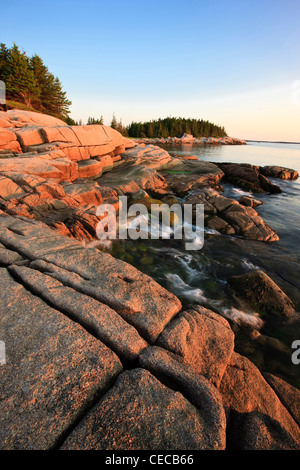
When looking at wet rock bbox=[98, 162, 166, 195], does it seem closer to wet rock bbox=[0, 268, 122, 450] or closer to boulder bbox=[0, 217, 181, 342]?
boulder bbox=[0, 217, 181, 342]

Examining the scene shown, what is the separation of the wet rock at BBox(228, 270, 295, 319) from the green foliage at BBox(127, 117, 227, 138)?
98.2m

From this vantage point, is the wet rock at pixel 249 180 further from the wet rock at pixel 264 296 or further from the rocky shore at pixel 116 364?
the rocky shore at pixel 116 364

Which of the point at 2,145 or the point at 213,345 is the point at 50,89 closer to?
the point at 2,145

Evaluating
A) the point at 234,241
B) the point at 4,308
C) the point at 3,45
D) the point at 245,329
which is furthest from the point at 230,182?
the point at 3,45

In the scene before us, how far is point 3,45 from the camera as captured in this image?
40.5m

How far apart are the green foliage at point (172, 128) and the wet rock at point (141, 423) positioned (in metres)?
102

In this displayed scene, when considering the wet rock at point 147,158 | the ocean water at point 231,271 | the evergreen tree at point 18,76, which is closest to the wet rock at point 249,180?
the wet rock at point 147,158

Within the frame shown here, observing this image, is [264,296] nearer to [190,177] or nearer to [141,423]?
[141,423]

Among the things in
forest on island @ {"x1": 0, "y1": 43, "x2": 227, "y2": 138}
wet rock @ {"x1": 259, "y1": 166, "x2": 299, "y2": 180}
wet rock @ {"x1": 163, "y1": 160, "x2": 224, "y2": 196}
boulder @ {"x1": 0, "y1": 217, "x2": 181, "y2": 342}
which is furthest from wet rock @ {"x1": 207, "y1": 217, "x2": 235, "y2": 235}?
forest on island @ {"x1": 0, "y1": 43, "x2": 227, "y2": 138}

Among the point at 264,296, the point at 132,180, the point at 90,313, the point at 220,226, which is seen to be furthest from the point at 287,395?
the point at 132,180

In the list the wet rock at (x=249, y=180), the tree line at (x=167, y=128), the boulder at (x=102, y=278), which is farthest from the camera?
the tree line at (x=167, y=128)

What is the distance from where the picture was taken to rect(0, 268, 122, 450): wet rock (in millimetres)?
2150

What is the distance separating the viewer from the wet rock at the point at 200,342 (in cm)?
338

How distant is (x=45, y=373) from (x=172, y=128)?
404ft
